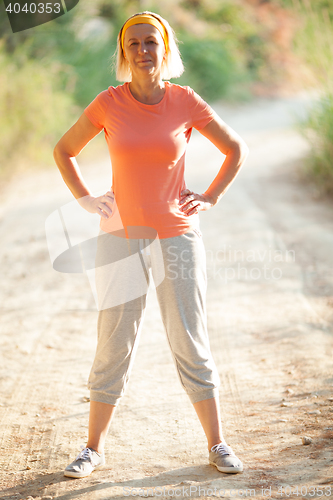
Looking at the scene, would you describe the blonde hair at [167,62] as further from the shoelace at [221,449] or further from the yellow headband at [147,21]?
the shoelace at [221,449]

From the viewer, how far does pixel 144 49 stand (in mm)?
2189

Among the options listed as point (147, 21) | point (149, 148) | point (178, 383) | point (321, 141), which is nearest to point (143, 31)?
point (147, 21)

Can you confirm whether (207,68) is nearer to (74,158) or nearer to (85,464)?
(74,158)

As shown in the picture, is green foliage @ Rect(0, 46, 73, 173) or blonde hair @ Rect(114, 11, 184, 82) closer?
blonde hair @ Rect(114, 11, 184, 82)

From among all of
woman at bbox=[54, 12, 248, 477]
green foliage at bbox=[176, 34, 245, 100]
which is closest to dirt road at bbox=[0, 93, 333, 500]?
woman at bbox=[54, 12, 248, 477]

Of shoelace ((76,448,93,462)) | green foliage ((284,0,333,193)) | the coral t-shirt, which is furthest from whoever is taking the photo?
green foliage ((284,0,333,193))

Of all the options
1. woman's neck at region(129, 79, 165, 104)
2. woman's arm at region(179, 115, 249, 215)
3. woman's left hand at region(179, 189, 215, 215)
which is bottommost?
woman's left hand at region(179, 189, 215, 215)

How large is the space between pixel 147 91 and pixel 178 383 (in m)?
1.87

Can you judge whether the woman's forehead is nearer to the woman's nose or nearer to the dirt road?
the woman's nose

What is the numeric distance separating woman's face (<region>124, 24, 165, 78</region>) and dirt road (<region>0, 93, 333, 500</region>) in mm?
1748

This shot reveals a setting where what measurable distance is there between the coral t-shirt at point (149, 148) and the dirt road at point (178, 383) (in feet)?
3.65

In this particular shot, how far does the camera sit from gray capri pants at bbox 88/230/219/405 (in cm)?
225

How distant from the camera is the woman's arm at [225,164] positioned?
90.1 inches

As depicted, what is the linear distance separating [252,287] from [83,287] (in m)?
1.56
